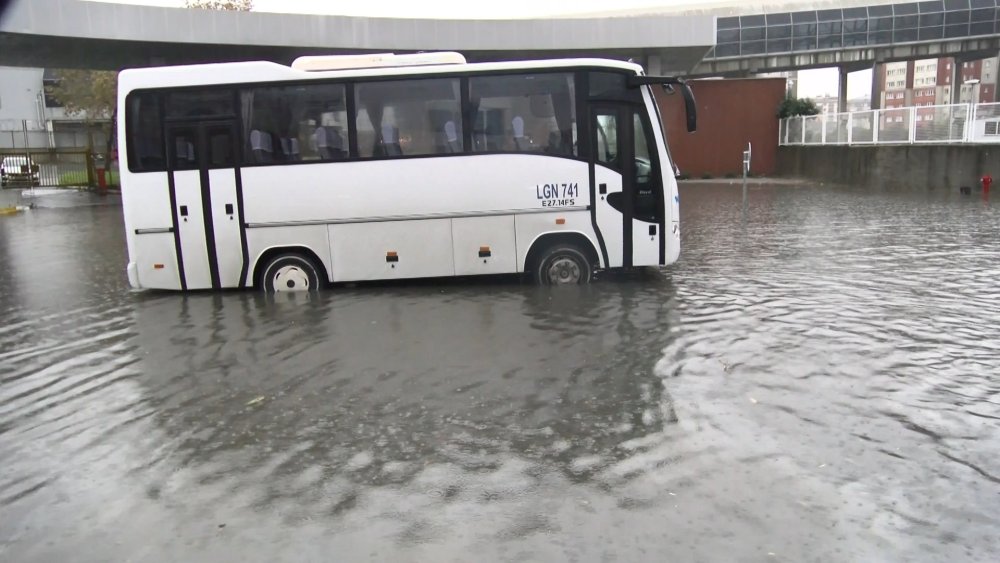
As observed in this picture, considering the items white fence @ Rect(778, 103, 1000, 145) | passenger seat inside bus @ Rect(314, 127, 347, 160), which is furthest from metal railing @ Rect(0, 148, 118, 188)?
passenger seat inside bus @ Rect(314, 127, 347, 160)

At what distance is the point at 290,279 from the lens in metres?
10.7

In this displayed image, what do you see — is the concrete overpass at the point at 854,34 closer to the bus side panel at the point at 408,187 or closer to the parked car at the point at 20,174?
the parked car at the point at 20,174

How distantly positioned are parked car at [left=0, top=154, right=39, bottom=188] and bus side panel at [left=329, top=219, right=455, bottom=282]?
37.5 m

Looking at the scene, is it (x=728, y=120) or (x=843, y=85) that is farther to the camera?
(x=843, y=85)

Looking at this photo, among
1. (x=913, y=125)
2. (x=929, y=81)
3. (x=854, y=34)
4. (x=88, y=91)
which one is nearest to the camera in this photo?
(x=913, y=125)

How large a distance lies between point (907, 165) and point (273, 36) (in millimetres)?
21726

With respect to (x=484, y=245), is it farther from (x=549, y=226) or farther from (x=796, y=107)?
(x=796, y=107)

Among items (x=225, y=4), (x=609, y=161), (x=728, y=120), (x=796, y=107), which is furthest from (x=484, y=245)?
(x=225, y=4)

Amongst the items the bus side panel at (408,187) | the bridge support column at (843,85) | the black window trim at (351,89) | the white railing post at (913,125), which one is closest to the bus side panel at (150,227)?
the black window trim at (351,89)

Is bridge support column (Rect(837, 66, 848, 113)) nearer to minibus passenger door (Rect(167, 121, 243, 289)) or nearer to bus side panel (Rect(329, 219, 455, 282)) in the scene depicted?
bus side panel (Rect(329, 219, 455, 282))

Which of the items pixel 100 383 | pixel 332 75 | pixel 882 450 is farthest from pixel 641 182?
pixel 100 383

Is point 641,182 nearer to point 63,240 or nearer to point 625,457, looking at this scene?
point 625,457

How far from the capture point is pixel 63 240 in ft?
61.1

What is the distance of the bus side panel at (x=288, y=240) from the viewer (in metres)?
10.4
